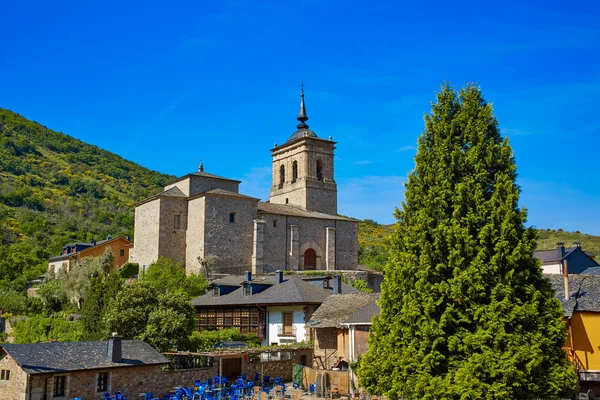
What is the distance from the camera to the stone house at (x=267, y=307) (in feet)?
103

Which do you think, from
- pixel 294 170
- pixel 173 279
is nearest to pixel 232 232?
pixel 173 279

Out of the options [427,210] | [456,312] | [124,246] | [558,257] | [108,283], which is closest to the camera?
[456,312]

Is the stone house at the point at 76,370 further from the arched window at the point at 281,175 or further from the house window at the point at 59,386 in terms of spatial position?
the arched window at the point at 281,175

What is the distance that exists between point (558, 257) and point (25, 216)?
66.1 meters

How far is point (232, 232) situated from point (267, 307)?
1562cm

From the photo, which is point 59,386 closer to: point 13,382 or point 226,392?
point 13,382

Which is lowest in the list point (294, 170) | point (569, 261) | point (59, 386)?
point (59, 386)

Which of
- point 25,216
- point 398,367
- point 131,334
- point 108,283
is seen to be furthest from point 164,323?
point 25,216

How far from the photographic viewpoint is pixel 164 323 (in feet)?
89.4

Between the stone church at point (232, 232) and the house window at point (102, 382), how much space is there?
24.2 meters

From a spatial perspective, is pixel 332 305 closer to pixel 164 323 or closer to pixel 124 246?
pixel 164 323

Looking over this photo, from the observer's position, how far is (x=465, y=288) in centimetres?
1466

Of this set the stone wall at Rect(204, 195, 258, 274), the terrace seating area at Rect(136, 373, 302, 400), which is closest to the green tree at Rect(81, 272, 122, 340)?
the terrace seating area at Rect(136, 373, 302, 400)

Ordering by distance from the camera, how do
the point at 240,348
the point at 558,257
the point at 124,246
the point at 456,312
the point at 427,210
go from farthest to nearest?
1. the point at 124,246
2. the point at 558,257
3. the point at 240,348
4. the point at 427,210
5. the point at 456,312
